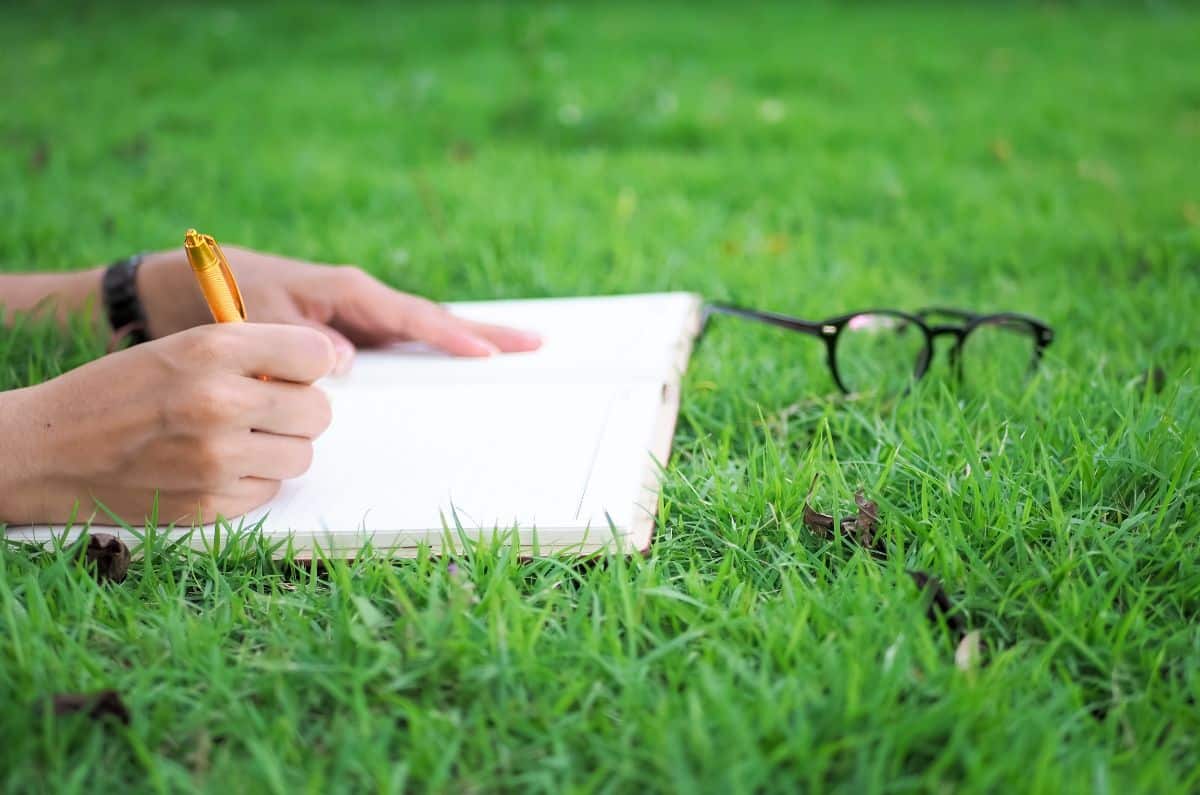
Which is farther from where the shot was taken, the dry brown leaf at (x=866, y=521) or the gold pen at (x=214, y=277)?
the dry brown leaf at (x=866, y=521)

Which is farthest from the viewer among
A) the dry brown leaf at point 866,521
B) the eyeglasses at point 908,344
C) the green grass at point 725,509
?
the eyeglasses at point 908,344

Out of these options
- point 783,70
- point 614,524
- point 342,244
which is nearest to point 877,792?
point 614,524

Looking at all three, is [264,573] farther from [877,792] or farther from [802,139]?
[802,139]

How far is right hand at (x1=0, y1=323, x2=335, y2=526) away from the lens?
4.18 ft

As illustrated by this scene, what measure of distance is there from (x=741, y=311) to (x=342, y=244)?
1284 mm

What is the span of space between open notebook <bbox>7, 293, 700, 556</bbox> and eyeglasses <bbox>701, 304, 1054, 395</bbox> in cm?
24

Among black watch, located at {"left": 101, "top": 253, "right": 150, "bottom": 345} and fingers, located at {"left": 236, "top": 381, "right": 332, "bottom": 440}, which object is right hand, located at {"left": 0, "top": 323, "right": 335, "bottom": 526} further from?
black watch, located at {"left": 101, "top": 253, "right": 150, "bottom": 345}

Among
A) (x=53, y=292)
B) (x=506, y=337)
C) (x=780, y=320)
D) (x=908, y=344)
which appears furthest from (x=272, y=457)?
(x=908, y=344)

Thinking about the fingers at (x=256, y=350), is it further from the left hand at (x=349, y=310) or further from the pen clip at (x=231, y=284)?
the left hand at (x=349, y=310)

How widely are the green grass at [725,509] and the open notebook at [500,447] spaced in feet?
0.17

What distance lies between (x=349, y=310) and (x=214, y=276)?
1.55 ft

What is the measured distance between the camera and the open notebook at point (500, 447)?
130 centimetres

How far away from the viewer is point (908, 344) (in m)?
2.11

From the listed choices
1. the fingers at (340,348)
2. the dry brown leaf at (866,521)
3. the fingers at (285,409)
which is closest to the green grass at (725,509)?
the dry brown leaf at (866,521)
